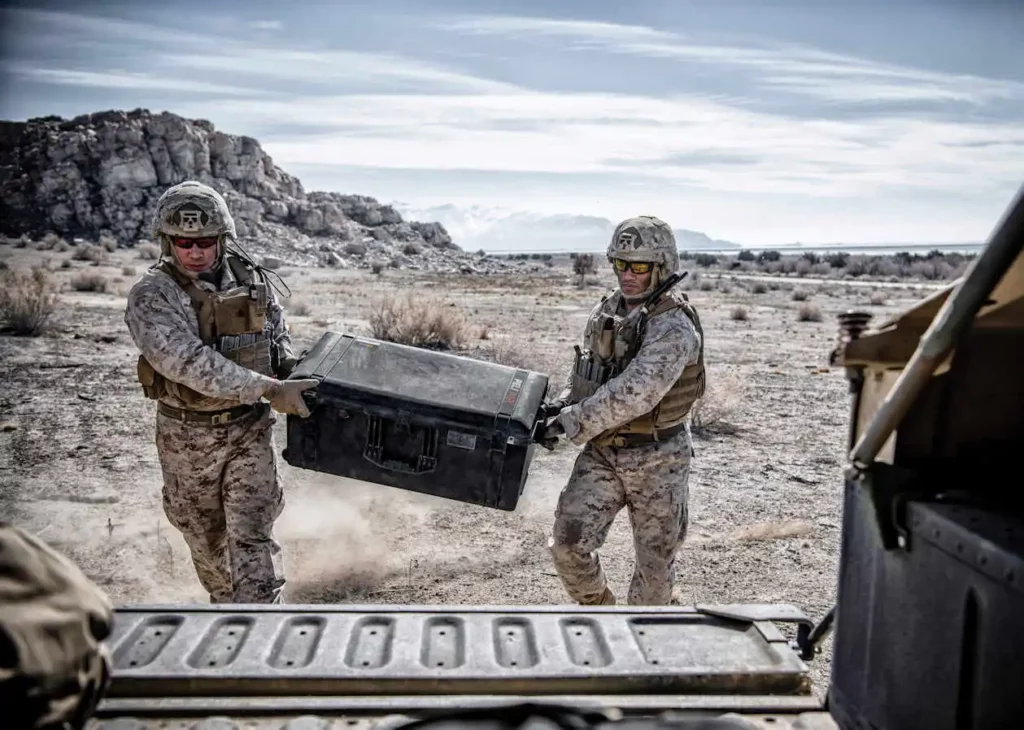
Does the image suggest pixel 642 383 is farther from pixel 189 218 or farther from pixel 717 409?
pixel 717 409

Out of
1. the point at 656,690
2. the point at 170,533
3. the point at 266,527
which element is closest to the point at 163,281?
the point at 266,527

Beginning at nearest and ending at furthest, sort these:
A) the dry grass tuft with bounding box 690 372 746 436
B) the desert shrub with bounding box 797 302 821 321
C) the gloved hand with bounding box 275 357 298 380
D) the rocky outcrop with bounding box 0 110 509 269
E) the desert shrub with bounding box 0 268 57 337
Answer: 1. the gloved hand with bounding box 275 357 298 380
2. the dry grass tuft with bounding box 690 372 746 436
3. the desert shrub with bounding box 0 268 57 337
4. the desert shrub with bounding box 797 302 821 321
5. the rocky outcrop with bounding box 0 110 509 269

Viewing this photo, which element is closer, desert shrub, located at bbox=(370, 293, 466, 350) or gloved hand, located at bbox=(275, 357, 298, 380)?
gloved hand, located at bbox=(275, 357, 298, 380)

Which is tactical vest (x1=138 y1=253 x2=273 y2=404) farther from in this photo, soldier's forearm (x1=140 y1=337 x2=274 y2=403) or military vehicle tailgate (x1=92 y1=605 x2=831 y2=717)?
military vehicle tailgate (x1=92 y1=605 x2=831 y2=717)

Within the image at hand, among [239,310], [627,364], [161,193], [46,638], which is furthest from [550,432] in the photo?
[161,193]

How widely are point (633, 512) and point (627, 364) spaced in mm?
707

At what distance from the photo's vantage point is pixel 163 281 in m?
3.96

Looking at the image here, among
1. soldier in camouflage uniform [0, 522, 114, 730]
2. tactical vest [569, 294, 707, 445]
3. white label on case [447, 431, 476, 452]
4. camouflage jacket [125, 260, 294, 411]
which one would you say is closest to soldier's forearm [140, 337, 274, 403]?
camouflage jacket [125, 260, 294, 411]

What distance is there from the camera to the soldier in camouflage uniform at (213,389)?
12.8 ft

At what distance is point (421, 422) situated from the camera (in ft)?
12.6

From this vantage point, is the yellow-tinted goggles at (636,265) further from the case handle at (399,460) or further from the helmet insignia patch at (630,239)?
the case handle at (399,460)

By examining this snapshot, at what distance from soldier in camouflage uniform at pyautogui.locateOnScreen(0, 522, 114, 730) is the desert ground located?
3.30m

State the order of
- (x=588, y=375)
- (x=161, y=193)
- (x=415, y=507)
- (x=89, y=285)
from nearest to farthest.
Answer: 1. (x=588, y=375)
2. (x=415, y=507)
3. (x=89, y=285)
4. (x=161, y=193)

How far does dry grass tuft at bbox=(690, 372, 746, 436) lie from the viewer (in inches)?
348
